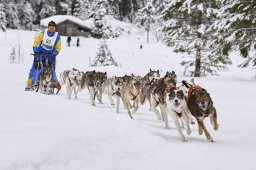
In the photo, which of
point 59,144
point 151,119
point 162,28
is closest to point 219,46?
point 162,28

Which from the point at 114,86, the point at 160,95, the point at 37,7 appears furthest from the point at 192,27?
the point at 37,7

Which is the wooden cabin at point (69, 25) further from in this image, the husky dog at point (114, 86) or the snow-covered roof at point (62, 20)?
the husky dog at point (114, 86)

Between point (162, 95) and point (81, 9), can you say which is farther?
point (81, 9)

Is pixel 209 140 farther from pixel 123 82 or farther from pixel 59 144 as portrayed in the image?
pixel 123 82

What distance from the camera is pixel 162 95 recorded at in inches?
310

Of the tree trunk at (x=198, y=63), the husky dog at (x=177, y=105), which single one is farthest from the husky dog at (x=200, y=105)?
the tree trunk at (x=198, y=63)

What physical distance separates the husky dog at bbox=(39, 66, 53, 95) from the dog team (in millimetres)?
569

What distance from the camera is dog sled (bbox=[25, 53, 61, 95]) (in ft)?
39.1

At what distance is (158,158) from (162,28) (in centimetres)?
2032

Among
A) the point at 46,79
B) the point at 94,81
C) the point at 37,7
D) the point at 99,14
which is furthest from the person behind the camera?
the point at 37,7

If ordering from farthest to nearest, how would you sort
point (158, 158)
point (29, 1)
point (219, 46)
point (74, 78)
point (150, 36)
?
1. point (150, 36)
2. point (29, 1)
3. point (219, 46)
4. point (74, 78)
5. point (158, 158)

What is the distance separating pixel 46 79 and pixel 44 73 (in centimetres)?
23

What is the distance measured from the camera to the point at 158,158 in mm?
5516

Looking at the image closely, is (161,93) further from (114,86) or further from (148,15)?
(148,15)
